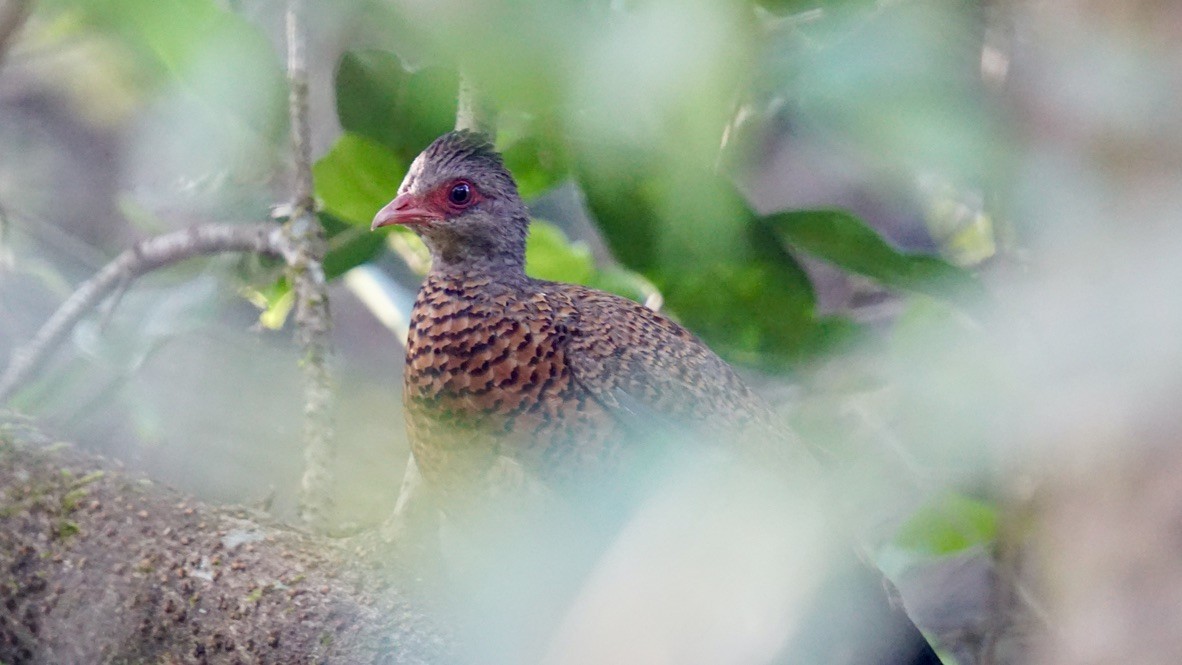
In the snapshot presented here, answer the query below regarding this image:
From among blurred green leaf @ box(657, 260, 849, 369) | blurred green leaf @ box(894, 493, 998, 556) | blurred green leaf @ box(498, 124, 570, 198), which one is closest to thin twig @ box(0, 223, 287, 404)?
blurred green leaf @ box(498, 124, 570, 198)

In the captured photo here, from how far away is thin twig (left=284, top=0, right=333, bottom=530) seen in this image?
206 centimetres

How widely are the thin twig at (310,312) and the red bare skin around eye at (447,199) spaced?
252 millimetres

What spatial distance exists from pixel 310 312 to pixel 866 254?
40.8 inches

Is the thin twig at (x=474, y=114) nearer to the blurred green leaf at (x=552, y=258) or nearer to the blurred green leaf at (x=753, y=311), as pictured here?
the blurred green leaf at (x=753, y=311)

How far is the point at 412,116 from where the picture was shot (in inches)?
83.7

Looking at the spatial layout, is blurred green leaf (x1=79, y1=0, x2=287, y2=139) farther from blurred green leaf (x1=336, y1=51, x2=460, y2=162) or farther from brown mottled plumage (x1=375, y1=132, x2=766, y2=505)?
brown mottled plumage (x1=375, y1=132, x2=766, y2=505)

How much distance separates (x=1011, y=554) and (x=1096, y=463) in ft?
5.10

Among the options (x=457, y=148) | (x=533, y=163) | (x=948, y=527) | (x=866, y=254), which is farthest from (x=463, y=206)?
(x=948, y=527)

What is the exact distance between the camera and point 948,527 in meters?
2.59

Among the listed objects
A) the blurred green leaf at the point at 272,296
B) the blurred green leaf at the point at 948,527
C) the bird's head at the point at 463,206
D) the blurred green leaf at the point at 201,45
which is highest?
the blurred green leaf at the point at 201,45

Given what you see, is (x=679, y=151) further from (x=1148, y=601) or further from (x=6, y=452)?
(x=6, y=452)

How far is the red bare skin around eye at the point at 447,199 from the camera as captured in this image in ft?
6.75

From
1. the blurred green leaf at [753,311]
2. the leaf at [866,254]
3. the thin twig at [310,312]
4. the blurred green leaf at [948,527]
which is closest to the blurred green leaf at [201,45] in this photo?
the thin twig at [310,312]

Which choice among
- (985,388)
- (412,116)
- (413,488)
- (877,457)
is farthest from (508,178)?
(877,457)
